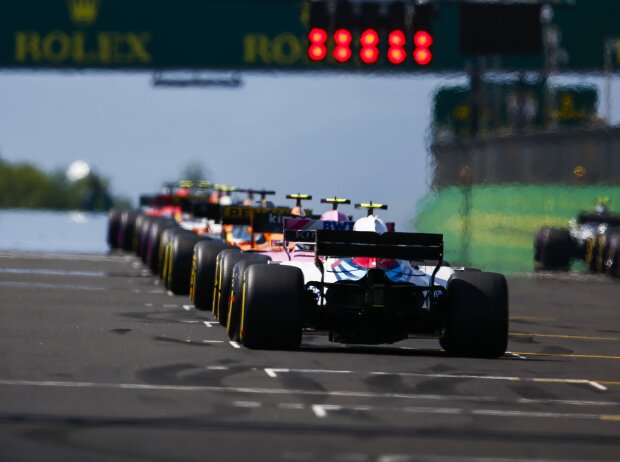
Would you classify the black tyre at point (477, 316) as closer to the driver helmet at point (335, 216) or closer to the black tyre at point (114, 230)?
the driver helmet at point (335, 216)

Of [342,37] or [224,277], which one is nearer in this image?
[224,277]

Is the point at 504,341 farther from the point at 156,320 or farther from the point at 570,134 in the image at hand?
the point at 570,134

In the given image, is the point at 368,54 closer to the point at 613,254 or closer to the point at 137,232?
the point at 613,254

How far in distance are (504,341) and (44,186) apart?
399 ft

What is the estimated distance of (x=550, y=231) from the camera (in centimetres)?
4478

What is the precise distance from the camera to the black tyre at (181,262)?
28.8 m

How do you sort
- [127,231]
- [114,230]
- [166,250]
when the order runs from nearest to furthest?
[166,250] → [127,231] → [114,230]

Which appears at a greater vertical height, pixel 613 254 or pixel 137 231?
pixel 137 231

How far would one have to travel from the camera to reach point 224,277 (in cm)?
2212

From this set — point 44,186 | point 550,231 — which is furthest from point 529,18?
point 44,186

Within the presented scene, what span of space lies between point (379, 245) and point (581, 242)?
25.4 meters

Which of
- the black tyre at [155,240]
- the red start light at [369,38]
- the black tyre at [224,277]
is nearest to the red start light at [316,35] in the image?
the red start light at [369,38]

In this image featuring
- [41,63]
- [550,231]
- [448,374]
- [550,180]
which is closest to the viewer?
[448,374]

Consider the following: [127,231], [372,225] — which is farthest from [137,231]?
Answer: [372,225]
